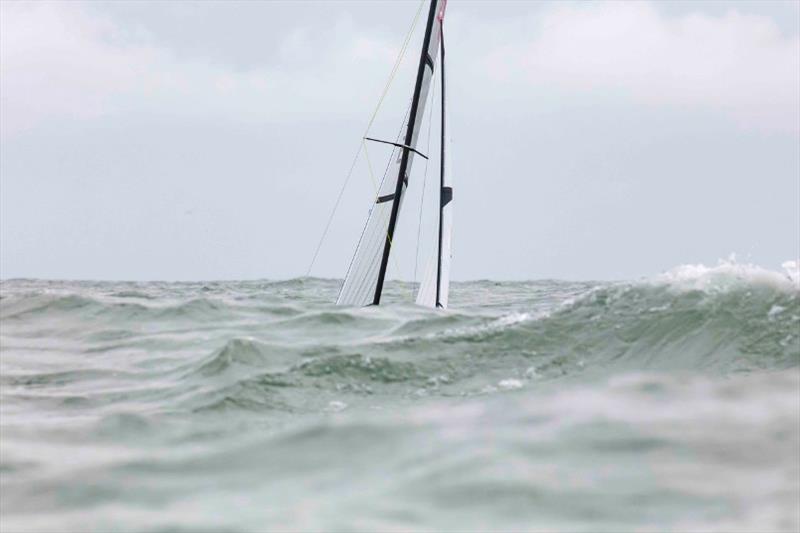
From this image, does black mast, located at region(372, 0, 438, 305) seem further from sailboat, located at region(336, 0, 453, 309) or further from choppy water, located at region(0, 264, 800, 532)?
choppy water, located at region(0, 264, 800, 532)

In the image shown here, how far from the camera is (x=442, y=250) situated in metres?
21.2

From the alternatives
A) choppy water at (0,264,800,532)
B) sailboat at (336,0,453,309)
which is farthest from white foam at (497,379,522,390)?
sailboat at (336,0,453,309)

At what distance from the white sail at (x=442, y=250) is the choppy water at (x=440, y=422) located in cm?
833

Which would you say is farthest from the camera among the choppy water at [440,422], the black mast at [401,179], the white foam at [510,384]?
the black mast at [401,179]

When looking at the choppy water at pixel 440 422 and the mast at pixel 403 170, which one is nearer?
the choppy water at pixel 440 422

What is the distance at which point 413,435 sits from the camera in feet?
21.5

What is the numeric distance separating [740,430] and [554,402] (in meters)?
1.54

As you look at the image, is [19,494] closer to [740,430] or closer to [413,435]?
[413,435]

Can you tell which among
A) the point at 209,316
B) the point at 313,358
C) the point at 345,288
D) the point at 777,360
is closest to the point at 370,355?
the point at 313,358

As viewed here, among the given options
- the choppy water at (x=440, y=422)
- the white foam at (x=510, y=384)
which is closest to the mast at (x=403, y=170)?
the choppy water at (x=440, y=422)

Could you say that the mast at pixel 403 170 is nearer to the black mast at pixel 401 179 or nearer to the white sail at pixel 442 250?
the black mast at pixel 401 179

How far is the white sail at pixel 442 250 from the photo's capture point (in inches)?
819

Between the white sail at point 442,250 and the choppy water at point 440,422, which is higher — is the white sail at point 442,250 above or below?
above

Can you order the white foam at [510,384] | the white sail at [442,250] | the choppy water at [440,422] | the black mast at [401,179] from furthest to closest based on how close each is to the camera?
the white sail at [442,250], the black mast at [401,179], the white foam at [510,384], the choppy water at [440,422]
